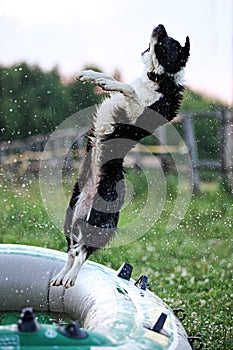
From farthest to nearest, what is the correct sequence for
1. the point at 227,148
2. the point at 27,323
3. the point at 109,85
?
the point at 227,148 → the point at 109,85 → the point at 27,323

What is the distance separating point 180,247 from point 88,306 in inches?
127

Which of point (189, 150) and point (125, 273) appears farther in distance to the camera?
point (189, 150)

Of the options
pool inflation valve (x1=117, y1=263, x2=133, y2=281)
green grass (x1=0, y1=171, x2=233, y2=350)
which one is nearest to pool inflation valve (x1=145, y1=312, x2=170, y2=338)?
pool inflation valve (x1=117, y1=263, x2=133, y2=281)

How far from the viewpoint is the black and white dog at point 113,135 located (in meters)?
3.13

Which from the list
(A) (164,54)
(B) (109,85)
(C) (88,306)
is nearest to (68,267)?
(C) (88,306)

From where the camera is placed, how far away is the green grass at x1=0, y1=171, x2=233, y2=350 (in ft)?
17.4

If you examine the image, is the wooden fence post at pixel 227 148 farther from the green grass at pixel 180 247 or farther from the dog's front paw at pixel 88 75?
the dog's front paw at pixel 88 75

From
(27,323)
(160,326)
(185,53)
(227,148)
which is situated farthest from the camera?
(227,148)

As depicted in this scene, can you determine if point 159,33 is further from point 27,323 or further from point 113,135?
point 27,323

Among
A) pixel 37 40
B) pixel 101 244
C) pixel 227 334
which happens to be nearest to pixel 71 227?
pixel 101 244

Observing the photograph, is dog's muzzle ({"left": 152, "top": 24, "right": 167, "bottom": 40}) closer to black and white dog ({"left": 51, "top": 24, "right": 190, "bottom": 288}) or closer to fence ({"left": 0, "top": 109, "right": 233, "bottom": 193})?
black and white dog ({"left": 51, "top": 24, "right": 190, "bottom": 288})

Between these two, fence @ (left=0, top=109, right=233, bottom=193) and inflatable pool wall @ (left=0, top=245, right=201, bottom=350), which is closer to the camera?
inflatable pool wall @ (left=0, top=245, right=201, bottom=350)

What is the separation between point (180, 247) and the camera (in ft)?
21.9

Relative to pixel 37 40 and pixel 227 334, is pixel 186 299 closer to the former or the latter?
pixel 227 334
